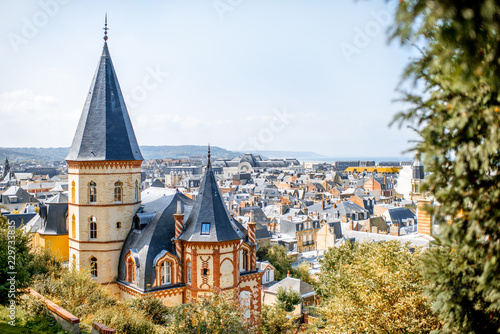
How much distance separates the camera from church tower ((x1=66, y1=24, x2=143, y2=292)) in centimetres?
2861

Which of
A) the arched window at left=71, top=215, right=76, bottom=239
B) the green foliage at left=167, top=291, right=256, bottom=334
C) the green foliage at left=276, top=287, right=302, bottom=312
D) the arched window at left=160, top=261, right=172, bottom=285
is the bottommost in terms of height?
the green foliage at left=276, top=287, right=302, bottom=312

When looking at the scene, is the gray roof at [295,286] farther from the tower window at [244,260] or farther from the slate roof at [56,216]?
the slate roof at [56,216]

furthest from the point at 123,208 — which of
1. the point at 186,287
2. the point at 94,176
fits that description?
the point at 186,287

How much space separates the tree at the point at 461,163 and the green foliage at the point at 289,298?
91.8ft

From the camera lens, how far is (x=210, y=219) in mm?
27500

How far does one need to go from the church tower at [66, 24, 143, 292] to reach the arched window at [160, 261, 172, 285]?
4.59m

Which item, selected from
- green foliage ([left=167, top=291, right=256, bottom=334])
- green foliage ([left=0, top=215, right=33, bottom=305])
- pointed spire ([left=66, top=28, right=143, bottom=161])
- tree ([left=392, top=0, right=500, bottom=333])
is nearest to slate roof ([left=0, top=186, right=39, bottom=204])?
pointed spire ([left=66, top=28, right=143, bottom=161])

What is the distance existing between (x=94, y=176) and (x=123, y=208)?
3.14m

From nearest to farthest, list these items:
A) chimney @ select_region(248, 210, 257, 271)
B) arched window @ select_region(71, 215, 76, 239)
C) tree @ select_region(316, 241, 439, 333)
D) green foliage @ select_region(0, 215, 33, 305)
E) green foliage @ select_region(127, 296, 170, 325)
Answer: tree @ select_region(316, 241, 439, 333), green foliage @ select_region(0, 215, 33, 305), green foliage @ select_region(127, 296, 170, 325), chimney @ select_region(248, 210, 257, 271), arched window @ select_region(71, 215, 76, 239)

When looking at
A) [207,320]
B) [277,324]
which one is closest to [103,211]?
[277,324]

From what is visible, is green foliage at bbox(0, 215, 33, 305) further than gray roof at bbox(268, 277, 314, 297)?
No

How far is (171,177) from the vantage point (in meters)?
166

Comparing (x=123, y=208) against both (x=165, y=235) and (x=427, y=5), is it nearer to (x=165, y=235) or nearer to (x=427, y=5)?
(x=165, y=235)

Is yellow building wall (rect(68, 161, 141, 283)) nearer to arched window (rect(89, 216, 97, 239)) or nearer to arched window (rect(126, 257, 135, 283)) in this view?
arched window (rect(89, 216, 97, 239))
